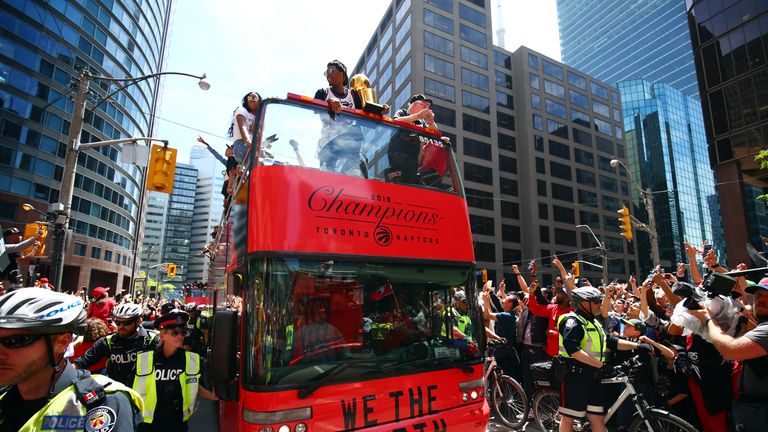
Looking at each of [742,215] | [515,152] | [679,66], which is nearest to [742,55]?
[742,215]

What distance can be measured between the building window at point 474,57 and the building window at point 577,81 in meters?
18.3

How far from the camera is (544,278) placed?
5625 cm

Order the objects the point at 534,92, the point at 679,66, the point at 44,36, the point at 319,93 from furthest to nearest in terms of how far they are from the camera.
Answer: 1. the point at 679,66
2. the point at 534,92
3. the point at 44,36
4. the point at 319,93

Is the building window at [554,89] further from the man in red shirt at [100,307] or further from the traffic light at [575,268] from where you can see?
→ the man in red shirt at [100,307]

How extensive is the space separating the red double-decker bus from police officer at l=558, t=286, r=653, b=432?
1104mm

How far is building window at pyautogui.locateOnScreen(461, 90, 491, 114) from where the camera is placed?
5388 centimetres

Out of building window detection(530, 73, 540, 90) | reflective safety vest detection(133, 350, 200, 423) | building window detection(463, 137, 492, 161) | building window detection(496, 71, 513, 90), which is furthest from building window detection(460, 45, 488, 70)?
reflective safety vest detection(133, 350, 200, 423)

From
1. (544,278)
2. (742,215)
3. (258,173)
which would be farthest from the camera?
(544,278)

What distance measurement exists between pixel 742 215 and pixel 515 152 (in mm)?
33904

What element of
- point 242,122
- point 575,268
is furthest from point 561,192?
→ point 242,122

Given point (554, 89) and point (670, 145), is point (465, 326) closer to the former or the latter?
point (554, 89)

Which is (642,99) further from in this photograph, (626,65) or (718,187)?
(718,187)

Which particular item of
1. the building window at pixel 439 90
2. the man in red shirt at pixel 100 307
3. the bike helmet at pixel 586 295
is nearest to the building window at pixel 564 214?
the building window at pixel 439 90

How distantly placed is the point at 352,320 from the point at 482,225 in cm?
5001
